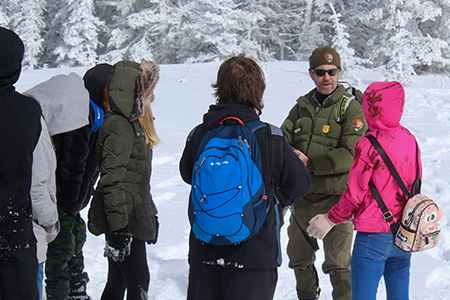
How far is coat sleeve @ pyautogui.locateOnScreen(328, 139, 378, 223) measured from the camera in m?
2.55

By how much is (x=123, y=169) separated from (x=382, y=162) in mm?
1609

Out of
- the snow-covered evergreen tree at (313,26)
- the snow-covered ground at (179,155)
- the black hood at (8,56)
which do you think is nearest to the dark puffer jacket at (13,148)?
the black hood at (8,56)


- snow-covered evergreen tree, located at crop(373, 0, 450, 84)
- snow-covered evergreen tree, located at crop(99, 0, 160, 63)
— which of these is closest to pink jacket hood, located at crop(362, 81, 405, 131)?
→ snow-covered evergreen tree, located at crop(373, 0, 450, 84)

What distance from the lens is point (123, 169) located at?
2922 mm

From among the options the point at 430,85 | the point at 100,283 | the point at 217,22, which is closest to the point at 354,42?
the point at 217,22

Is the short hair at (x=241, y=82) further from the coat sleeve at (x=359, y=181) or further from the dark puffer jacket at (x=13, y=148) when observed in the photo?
the dark puffer jacket at (x=13, y=148)

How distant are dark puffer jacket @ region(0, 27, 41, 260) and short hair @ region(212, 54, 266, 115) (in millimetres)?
952

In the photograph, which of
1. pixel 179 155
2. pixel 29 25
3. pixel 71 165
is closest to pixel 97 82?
pixel 71 165

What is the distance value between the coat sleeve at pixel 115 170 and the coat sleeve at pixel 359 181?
4.58 ft

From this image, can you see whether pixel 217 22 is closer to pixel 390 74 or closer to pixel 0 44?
pixel 390 74

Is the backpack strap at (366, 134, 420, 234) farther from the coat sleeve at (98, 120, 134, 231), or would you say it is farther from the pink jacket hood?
the coat sleeve at (98, 120, 134, 231)

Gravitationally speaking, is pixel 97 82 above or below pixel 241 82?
below

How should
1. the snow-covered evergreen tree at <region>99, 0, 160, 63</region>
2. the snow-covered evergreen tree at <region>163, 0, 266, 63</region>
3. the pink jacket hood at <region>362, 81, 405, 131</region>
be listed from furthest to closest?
the snow-covered evergreen tree at <region>99, 0, 160, 63</region>, the snow-covered evergreen tree at <region>163, 0, 266, 63</region>, the pink jacket hood at <region>362, 81, 405, 131</region>

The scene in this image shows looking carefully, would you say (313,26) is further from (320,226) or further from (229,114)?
(229,114)
